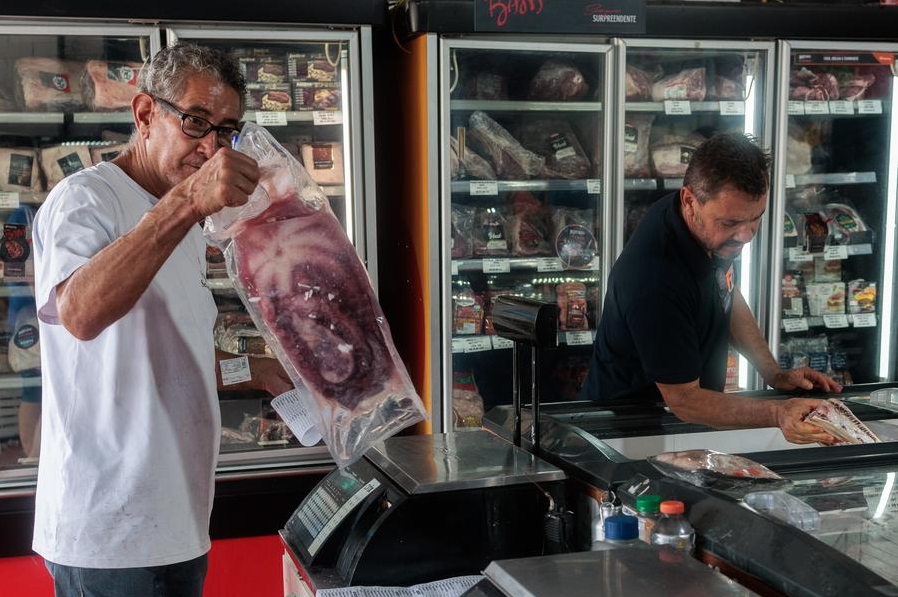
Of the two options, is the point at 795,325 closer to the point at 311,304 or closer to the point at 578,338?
the point at 578,338

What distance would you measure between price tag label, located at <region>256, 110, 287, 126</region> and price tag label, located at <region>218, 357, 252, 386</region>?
89 cm

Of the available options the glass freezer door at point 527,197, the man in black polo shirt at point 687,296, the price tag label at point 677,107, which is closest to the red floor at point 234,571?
the glass freezer door at point 527,197

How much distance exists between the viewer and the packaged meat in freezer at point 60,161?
11.4ft

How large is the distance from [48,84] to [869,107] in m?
3.38

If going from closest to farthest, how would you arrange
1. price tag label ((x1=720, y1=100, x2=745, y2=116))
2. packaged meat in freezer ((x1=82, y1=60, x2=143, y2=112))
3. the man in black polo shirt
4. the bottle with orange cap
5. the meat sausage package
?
1. the bottle with orange cap
2. the meat sausage package
3. the man in black polo shirt
4. packaged meat in freezer ((x1=82, y1=60, x2=143, y2=112))
5. price tag label ((x1=720, y1=100, x2=745, y2=116))

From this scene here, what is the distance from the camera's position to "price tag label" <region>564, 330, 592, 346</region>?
13.0 ft

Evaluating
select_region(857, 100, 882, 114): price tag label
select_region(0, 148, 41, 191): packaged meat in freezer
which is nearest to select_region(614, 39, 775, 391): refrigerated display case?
select_region(857, 100, 882, 114): price tag label

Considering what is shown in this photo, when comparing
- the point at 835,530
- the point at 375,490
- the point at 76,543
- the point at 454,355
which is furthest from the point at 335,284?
the point at 454,355

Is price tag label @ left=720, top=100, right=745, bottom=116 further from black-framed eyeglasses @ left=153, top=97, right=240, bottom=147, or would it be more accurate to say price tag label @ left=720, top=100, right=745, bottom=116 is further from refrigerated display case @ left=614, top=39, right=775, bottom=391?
→ black-framed eyeglasses @ left=153, top=97, right=240, bottom=147

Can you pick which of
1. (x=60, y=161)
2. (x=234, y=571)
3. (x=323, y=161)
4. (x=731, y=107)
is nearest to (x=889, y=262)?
(x=731, y=107)

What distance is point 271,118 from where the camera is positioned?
3572 mm

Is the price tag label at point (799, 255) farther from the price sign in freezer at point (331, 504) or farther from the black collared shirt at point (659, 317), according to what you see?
the price sign in freezer at point (331, 504)

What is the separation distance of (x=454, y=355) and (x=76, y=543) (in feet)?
8.75

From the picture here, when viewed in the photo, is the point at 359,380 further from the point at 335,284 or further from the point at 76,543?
the point at 76,543
